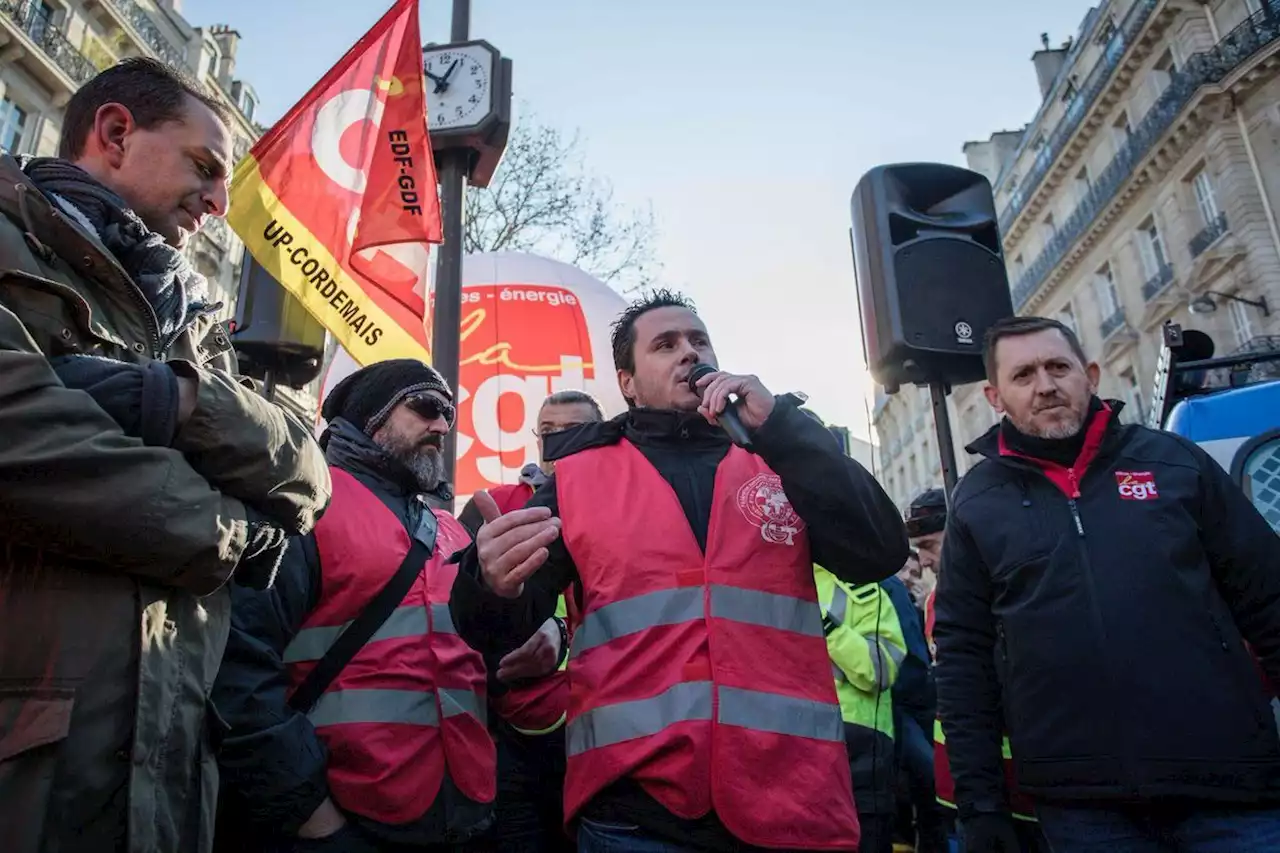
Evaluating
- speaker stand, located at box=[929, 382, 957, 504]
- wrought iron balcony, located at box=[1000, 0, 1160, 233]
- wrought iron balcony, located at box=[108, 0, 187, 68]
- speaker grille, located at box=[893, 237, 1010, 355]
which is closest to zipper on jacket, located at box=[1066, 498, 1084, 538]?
speaker stand, located at box=[929, 382, 957, 504]

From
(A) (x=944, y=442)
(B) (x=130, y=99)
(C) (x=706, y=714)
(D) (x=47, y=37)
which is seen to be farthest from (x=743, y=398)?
(D) (x=47, y=37)

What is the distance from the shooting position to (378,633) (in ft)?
7.30

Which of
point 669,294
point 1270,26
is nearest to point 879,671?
point 669,294

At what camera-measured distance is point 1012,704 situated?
2354 millimetres

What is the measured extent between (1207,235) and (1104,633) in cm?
2419

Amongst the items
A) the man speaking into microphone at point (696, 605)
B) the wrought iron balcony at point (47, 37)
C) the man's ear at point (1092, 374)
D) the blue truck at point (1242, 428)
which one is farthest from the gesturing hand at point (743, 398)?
the wrought iron balcony at point (47, 37)

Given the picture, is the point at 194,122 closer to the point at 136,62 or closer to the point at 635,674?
the point at 136,62

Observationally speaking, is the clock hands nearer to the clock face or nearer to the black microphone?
the clock face

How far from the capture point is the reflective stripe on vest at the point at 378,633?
7.16ft

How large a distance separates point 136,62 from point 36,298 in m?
0.75

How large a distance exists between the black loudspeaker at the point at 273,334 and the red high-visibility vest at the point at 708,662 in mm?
2526

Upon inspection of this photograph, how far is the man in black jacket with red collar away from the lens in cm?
207

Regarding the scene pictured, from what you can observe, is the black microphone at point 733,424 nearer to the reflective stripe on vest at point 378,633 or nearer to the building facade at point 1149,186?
the reflective stripe on vest at point 378,633

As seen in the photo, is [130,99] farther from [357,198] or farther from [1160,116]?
[1160,116]
